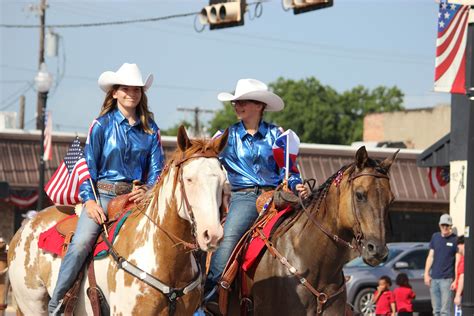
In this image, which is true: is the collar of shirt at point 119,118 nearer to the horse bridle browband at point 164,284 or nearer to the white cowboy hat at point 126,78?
the white cowboy hat at point 126,78

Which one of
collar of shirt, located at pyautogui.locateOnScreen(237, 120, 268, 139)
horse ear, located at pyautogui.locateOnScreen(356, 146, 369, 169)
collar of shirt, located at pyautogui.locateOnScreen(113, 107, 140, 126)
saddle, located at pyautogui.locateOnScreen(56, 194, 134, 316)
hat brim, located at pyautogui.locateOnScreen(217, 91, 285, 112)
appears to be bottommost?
saddle, located at pyautogui.locateOnScreen(56, 194, 134, 316)

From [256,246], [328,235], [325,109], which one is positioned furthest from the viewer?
[325,109]

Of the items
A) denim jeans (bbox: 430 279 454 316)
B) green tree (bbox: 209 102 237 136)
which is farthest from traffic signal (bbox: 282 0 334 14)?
green tree (bbox: 209 102 237 136)

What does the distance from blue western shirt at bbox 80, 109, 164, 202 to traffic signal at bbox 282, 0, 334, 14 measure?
785cm

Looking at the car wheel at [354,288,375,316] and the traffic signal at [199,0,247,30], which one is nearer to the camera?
the traffic signal at [199,0,247,30]

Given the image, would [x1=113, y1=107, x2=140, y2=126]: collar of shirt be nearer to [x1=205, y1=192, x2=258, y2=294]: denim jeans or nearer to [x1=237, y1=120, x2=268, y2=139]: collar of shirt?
[x1=237, y1=120, x2=268, y2=139]: collar of shirt

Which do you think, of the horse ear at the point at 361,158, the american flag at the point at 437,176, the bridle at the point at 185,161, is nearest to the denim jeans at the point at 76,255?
the bridle at the point at 185,161

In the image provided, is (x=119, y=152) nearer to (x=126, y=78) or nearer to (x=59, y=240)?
(x=126, y=78)

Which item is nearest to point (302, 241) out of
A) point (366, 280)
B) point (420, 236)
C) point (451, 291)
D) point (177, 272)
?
point (177, 272)

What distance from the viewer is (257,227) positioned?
32.4 ft

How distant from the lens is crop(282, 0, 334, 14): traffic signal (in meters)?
16.6

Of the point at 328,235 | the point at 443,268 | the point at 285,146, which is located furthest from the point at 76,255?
the point at 443,268

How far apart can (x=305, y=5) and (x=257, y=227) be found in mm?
7796

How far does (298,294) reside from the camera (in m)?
9.25
